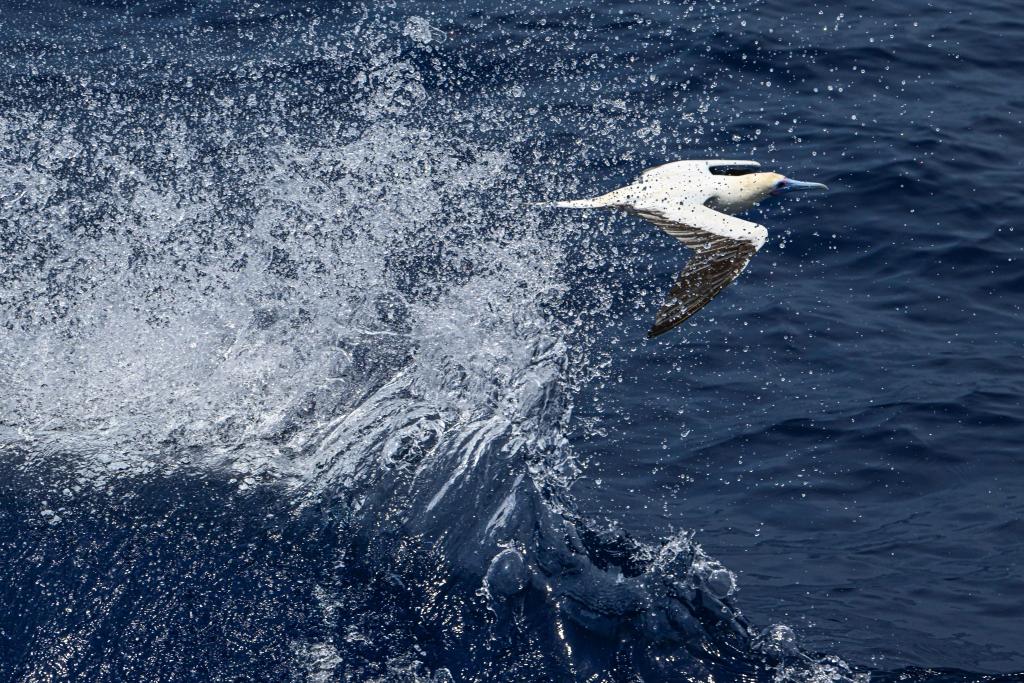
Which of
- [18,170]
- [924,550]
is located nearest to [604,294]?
[924,550]

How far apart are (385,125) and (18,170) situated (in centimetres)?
294

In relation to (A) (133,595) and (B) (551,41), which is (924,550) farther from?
(B) (551,41)

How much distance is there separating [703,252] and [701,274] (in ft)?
0.78

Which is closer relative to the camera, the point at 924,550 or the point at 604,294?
the point at 924,550

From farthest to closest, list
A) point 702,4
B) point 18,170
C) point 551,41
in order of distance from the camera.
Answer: point 702,4, point 551,41, point 18,170

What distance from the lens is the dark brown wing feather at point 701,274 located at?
6375mm

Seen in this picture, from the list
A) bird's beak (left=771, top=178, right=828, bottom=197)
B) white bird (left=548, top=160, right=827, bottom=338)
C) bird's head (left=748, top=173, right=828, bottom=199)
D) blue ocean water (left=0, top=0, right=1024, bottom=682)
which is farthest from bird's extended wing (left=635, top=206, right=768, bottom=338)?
blue ocean water (left=0, top=0, right=1024, bottom=682)

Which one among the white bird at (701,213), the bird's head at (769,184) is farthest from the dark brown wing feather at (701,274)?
the bird's head at (769,184)

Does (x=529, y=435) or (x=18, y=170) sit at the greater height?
(x=18, y=170)

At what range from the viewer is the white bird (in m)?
6.51

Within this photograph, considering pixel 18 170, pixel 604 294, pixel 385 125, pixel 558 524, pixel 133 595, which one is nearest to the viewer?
pixel 133 595

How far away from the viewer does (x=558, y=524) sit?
21.0ft

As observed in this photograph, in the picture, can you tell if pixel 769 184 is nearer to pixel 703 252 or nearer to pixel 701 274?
pixel 703 252

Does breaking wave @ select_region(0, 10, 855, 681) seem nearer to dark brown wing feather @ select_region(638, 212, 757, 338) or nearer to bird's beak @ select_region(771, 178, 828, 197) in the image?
dark brown wing feather @ select_region(638, 212, 757, 338)
